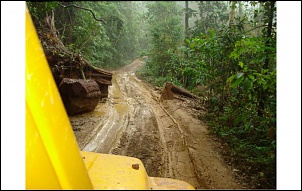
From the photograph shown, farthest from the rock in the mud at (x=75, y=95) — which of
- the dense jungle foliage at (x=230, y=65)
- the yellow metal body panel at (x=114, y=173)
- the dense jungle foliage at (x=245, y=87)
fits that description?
the yellow metal body panel at (x=114, y=173)

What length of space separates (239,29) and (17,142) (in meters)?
5.56

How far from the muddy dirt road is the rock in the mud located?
0.97ft

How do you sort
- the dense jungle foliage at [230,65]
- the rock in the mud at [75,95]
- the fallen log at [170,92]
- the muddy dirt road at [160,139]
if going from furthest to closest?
the fallen log at [170,92], the rock in the mud at [75,95], the muddy dirt road at [160,139], the dense jungle foliage at [230,65]

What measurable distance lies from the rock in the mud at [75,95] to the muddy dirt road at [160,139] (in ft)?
0.97

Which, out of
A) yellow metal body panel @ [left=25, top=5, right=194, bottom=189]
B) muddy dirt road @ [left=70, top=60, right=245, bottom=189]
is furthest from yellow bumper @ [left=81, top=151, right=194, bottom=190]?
muddy dirt road @ [left=70, top=60, right=245, bottom=189]

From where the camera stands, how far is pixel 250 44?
315cm

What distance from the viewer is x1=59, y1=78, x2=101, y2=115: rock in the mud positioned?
7.12 meters

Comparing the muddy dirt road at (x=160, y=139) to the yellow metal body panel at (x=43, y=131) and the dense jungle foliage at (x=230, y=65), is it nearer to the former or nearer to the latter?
the dense jungle foliage at (x=230, y=65)

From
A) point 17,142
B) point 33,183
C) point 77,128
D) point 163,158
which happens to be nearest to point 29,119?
point 17,142

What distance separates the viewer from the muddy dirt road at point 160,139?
12.7 ft

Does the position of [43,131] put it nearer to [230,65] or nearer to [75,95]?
[230,65]

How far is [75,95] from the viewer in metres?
7.17

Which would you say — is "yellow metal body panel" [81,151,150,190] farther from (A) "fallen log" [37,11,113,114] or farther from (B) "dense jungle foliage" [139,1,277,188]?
(A) "fallen log" [37,11,113,114]

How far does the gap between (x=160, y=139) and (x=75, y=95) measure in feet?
10.7
